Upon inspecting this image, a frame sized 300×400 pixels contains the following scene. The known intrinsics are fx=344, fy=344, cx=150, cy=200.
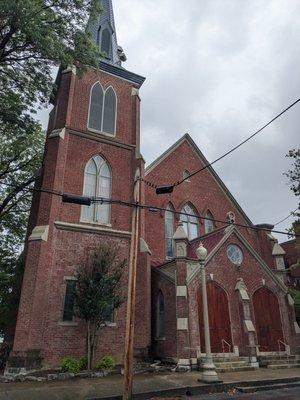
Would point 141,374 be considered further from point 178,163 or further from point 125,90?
point 125,90

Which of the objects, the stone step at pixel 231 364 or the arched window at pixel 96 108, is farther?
the arched window at pixel 96 108

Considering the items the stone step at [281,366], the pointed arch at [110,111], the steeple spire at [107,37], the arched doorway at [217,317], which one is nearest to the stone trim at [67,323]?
the arched doorway at [217,317]

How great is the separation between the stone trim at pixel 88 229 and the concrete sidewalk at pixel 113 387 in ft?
21.7

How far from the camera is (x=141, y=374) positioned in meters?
14.3

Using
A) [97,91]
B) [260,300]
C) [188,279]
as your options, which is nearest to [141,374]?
[188,279]

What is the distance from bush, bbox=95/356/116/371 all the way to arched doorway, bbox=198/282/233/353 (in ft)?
14.1

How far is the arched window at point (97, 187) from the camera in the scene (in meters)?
17.8

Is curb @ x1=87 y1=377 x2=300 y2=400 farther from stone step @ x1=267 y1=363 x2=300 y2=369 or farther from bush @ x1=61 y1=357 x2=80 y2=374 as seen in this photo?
bush @ x1=61 y1=357 x2=80 y2=374

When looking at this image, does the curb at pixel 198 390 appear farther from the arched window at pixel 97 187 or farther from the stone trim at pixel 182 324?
the arched window at pixel 97 187

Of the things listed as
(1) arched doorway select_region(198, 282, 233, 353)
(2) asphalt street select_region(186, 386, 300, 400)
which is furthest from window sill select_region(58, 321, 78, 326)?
(2) asphalt street select_region(186, 386, 300, 400)

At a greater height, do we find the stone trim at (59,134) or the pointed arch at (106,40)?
the pointed arch at (106,40)

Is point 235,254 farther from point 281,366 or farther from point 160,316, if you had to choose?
point 281,366

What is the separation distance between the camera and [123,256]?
17.5 meters

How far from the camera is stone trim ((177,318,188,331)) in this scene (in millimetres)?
15484
